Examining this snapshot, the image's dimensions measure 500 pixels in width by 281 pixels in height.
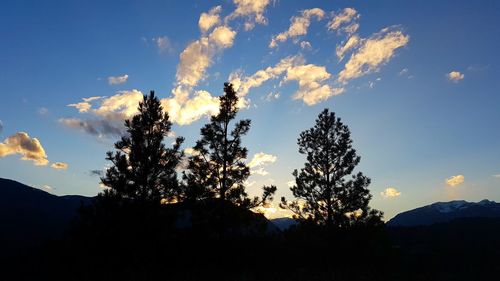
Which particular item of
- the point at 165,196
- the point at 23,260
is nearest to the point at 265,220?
the point at 165,196

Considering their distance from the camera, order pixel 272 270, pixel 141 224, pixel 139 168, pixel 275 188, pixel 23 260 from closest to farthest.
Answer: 1. pixel 272 270
2. pixel 141 224
3. pixel 139 168
4. pixel 275 188
5. pixel 23 260

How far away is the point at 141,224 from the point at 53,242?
201 inches

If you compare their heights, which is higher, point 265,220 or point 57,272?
point 265,220

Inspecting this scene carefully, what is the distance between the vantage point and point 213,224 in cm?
2264

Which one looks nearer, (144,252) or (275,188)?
(144,252)

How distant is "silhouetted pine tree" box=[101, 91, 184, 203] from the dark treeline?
0.20ft

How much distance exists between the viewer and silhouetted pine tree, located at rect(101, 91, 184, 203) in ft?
71.8

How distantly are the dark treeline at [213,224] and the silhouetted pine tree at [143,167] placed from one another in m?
0.06

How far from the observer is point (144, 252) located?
1933 centimetres

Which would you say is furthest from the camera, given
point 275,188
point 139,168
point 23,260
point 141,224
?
point 23,260

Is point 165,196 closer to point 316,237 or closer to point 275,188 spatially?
point 275,188

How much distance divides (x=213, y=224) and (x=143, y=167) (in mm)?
5744

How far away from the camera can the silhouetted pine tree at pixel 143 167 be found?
2188cm

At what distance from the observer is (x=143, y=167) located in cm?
2216
